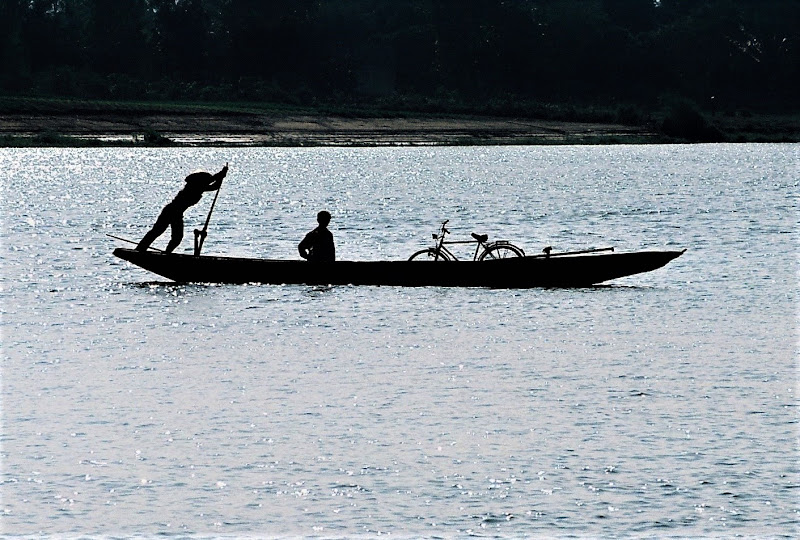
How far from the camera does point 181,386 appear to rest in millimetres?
22828

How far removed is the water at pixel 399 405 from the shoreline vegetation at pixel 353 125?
254 feet

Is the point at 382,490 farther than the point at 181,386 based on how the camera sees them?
No

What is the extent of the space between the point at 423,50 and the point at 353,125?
99.1ft

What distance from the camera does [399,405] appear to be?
21219 millimetres

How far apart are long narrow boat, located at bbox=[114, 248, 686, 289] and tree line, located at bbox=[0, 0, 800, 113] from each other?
103 m

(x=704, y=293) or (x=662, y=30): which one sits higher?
(x=662, y=30)

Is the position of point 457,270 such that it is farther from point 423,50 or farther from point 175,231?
point 423,50

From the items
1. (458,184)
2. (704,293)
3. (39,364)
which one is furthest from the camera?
(458,184)

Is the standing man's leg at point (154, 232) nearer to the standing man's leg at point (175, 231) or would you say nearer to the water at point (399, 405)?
the standing man's leg at point (175, 231)

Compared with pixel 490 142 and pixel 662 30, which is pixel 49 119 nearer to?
pixel 490 142

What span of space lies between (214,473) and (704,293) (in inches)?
772

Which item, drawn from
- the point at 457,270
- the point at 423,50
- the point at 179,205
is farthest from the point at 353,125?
the point at 457,270

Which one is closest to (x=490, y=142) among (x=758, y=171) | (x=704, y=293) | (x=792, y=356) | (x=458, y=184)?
(x=758, y=171)

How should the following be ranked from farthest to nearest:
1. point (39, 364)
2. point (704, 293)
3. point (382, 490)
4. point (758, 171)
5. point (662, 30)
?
1. point (662, 30)
2. point (758, 171)
3. point (704, 293)
4. point (39, 364)
5. point (382, 490)
